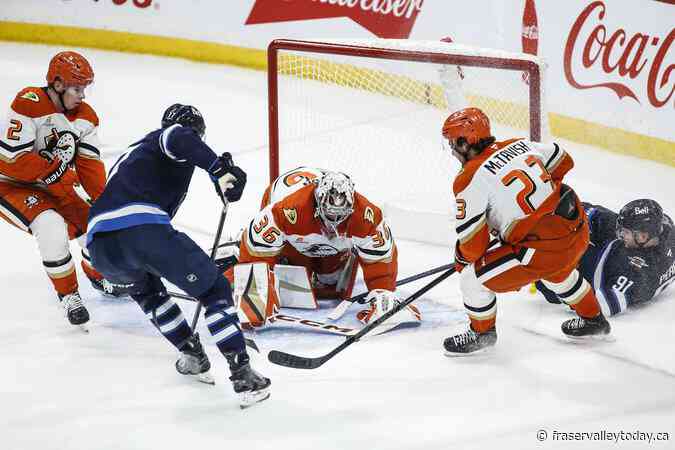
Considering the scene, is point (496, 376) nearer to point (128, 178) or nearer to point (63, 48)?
point (128, 178)

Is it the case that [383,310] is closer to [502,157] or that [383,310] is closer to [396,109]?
[502,157]

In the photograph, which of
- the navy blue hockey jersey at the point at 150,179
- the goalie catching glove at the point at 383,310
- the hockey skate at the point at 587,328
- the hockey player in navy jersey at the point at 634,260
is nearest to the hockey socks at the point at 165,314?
the navy blue hockey jersey at the point at 150,179

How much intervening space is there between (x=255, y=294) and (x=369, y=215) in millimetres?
562

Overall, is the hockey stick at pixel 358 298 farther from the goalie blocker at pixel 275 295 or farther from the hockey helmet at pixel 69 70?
the hockey helmet at pixel 69 70

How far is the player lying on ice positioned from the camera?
13.1ft

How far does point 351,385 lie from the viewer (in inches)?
139

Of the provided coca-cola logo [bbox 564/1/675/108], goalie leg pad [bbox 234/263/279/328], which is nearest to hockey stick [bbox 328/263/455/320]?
goalie leg pad [bbox 234/263/279/328]

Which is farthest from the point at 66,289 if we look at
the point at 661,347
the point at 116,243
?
the point at 661,347

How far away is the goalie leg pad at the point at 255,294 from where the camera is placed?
4.00 m

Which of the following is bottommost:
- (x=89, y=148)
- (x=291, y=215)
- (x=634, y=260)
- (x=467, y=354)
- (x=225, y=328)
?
(x=467, y=354)

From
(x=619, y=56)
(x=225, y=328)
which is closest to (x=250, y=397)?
(x=225, y=328)

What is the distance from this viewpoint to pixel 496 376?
358 cm

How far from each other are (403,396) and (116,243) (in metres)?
1.11

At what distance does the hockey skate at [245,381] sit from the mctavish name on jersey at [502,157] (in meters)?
1.06
